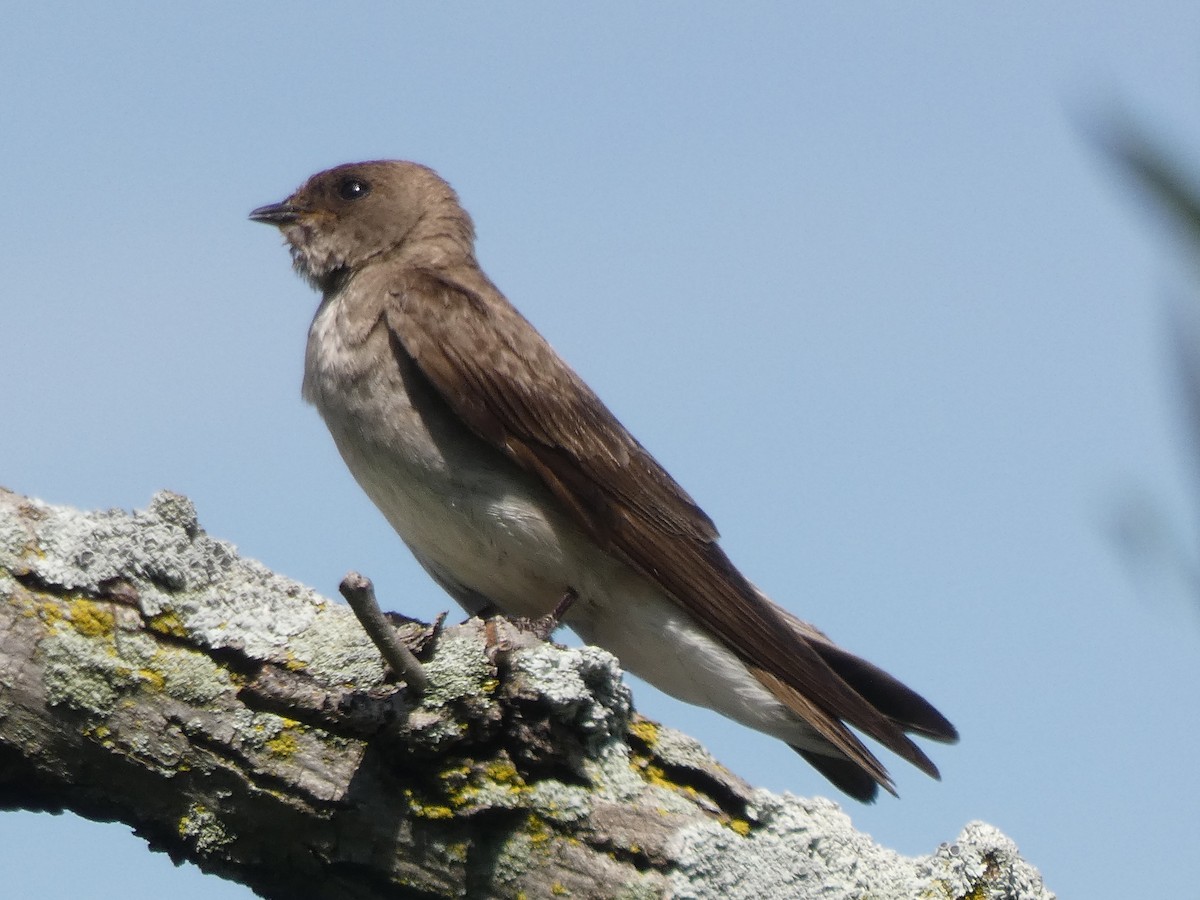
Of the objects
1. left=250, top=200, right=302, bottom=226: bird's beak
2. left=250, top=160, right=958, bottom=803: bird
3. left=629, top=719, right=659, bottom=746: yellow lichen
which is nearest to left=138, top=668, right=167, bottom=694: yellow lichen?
left=629, top=719, right=659, bottom=746: yellow lichen

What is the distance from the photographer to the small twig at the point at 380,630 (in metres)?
2.64

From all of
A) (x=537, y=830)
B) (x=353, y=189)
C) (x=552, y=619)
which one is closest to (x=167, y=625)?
(x=537, y=830)

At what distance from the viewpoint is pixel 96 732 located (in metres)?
3.04

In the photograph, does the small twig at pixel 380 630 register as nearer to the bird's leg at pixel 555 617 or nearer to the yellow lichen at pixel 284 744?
the yellow lichen at pixel 284 744

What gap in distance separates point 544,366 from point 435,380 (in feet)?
2.09

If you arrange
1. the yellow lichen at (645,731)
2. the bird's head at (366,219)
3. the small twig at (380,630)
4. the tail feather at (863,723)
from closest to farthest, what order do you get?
1. the small twig at (380,630)
2. the yellow lichen at (645,731)
3. the tail feather at (863,723)
4. the bird's head at (366,219)

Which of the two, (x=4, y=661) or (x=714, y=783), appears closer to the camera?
(x=4, y=661)

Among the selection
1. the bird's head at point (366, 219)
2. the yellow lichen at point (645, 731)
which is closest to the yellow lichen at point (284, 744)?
the yellow lichen at point (645, 731)

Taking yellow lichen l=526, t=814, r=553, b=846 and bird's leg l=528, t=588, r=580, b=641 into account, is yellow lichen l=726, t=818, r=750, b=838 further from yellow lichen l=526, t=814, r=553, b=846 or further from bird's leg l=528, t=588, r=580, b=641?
bird's leg l=528, t=588, r=580, b=641

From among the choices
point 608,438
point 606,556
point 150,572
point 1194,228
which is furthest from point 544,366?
point 1194,228

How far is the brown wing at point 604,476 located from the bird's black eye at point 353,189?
121 centimetres

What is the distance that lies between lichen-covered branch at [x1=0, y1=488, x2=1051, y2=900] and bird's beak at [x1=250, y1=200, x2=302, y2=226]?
3.51m

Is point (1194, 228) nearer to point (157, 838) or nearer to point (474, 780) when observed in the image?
point (474, 780)

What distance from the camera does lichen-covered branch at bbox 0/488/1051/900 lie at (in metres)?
3.05
